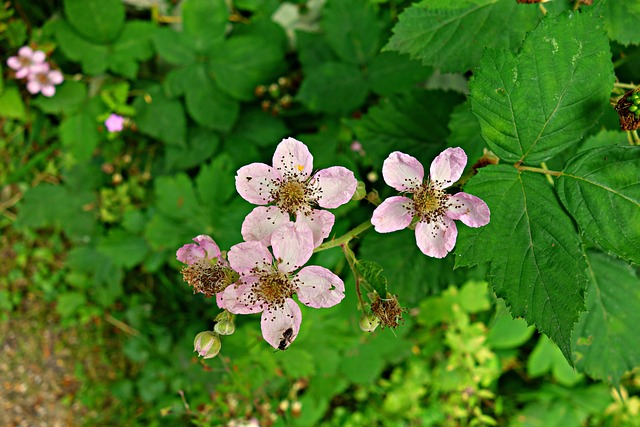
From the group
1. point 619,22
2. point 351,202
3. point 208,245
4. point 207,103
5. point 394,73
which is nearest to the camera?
point 208,245

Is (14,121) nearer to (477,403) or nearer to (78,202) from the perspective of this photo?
(78,202)

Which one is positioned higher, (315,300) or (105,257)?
(315,300)

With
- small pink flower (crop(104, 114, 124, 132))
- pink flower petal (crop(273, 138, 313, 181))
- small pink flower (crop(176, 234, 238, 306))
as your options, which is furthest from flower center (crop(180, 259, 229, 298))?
small pink flower (crop(104, 114, 124, 132))

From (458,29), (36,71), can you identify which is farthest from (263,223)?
(36,71)

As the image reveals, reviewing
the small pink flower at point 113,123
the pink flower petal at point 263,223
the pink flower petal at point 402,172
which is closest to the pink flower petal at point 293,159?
the pink flower petal at point 263,223

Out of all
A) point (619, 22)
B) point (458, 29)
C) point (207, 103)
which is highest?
point (619, 22)

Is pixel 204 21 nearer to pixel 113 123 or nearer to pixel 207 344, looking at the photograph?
pixel 113 123

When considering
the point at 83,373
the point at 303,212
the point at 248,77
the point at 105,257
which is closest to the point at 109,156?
the point at 105,257
